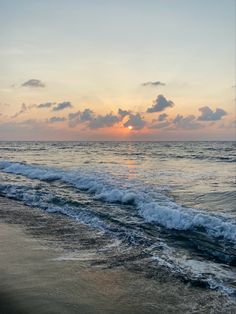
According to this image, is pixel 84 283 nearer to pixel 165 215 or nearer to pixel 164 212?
pixel 165 215

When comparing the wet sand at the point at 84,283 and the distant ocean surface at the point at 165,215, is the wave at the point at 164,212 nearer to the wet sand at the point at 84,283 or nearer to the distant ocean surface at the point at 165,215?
the distant ocean surface at the point at 165,215

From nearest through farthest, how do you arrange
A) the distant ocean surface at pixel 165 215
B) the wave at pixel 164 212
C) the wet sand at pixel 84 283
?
the wet sand at pixel 84 283
the distant ocean surface at pixel 165 215
the wave at pixel 164 212

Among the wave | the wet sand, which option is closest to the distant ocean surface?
the wave

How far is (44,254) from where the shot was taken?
746cm

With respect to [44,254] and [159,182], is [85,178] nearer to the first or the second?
[159,182]

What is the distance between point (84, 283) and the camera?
5984 millimetres

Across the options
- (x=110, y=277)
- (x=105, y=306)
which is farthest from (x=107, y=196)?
(x=105, y=306)

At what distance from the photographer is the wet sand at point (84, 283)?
514 centimetres

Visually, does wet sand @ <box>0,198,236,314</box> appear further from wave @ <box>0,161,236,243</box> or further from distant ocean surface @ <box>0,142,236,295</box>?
wave @ <box>0,161,236,243</box>

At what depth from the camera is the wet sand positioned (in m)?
5.14

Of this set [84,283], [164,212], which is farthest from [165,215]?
[84,283]

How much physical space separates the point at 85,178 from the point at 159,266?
1354 centimetres

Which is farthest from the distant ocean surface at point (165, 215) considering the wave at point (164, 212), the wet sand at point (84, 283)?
the wet sand at point (84, 283)

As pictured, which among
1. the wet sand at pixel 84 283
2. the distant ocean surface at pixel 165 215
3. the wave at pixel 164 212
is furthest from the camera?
the wave at pixel 164 212
